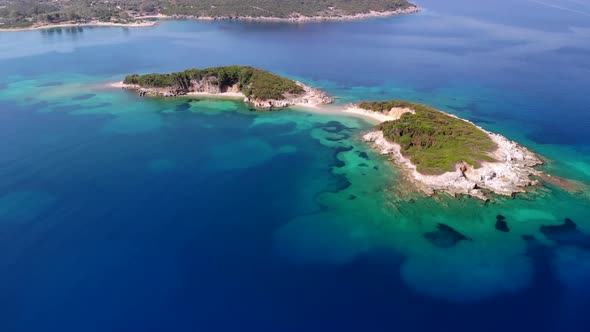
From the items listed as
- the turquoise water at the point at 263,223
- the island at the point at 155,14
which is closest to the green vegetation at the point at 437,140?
the turquoise water at the point at 263,223

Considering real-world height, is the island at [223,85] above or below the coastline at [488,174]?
above

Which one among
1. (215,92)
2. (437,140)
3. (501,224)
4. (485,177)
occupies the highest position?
(215,92)

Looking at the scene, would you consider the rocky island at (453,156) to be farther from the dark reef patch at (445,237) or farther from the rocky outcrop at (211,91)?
the rocky outcrop at (211,91)

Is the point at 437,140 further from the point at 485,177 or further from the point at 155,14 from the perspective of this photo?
the point at 155,14

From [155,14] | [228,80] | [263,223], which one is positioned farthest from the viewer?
[155,14]

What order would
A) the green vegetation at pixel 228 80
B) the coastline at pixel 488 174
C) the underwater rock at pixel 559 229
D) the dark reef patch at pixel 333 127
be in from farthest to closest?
the green vegetation at pixel 228 80 → the dark reef patch at pixel 333 127 → the coastline at pixel 488 174 → the underwater rock at pixel 559 229

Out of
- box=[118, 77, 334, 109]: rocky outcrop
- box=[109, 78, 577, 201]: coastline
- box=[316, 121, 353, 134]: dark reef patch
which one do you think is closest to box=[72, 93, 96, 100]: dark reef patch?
box=[118, 77, 334, 109]: rocky outcrop

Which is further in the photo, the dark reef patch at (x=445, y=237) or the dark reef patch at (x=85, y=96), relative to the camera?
the dark reef patch at (x=85, y=96)

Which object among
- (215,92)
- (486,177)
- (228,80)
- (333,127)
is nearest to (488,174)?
(486,177)

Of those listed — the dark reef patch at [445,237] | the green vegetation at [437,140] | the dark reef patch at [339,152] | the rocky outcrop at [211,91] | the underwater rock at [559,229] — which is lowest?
the dark reef patch at [445,237]
